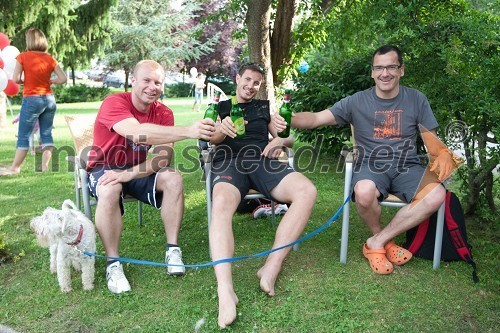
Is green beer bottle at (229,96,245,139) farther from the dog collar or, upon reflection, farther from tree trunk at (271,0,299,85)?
tree trunk at (271,0,299,85)

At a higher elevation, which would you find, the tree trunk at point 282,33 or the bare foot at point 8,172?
the tree trunk at point 282,33

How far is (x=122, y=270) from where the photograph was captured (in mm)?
3020

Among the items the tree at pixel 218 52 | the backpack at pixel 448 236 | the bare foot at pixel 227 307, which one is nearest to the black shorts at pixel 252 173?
the bare foot at pixel 227 307

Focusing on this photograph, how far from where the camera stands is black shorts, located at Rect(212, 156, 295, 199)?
3.23 metres

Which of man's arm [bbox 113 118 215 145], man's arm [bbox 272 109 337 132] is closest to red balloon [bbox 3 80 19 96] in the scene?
man's arm [bbox 113 118 215 145]

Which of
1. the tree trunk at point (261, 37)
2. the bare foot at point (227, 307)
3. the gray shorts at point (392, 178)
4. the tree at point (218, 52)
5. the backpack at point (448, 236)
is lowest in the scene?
the bare foot at point (227, 307)

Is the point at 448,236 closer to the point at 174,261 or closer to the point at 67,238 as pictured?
the point at 174,261

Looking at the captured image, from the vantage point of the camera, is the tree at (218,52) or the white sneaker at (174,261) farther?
the tree at (218,52)

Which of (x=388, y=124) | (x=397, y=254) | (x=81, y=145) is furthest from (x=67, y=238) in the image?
(x=388, y=124)

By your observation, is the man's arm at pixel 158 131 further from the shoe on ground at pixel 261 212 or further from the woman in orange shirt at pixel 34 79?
the woman in orange shirt at pixel 34 79

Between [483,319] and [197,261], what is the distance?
1.86 metres

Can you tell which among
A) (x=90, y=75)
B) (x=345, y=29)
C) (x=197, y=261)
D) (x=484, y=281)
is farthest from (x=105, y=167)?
(x=90, y=75)

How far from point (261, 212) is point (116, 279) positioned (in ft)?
5.49

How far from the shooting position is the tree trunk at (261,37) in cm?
599
